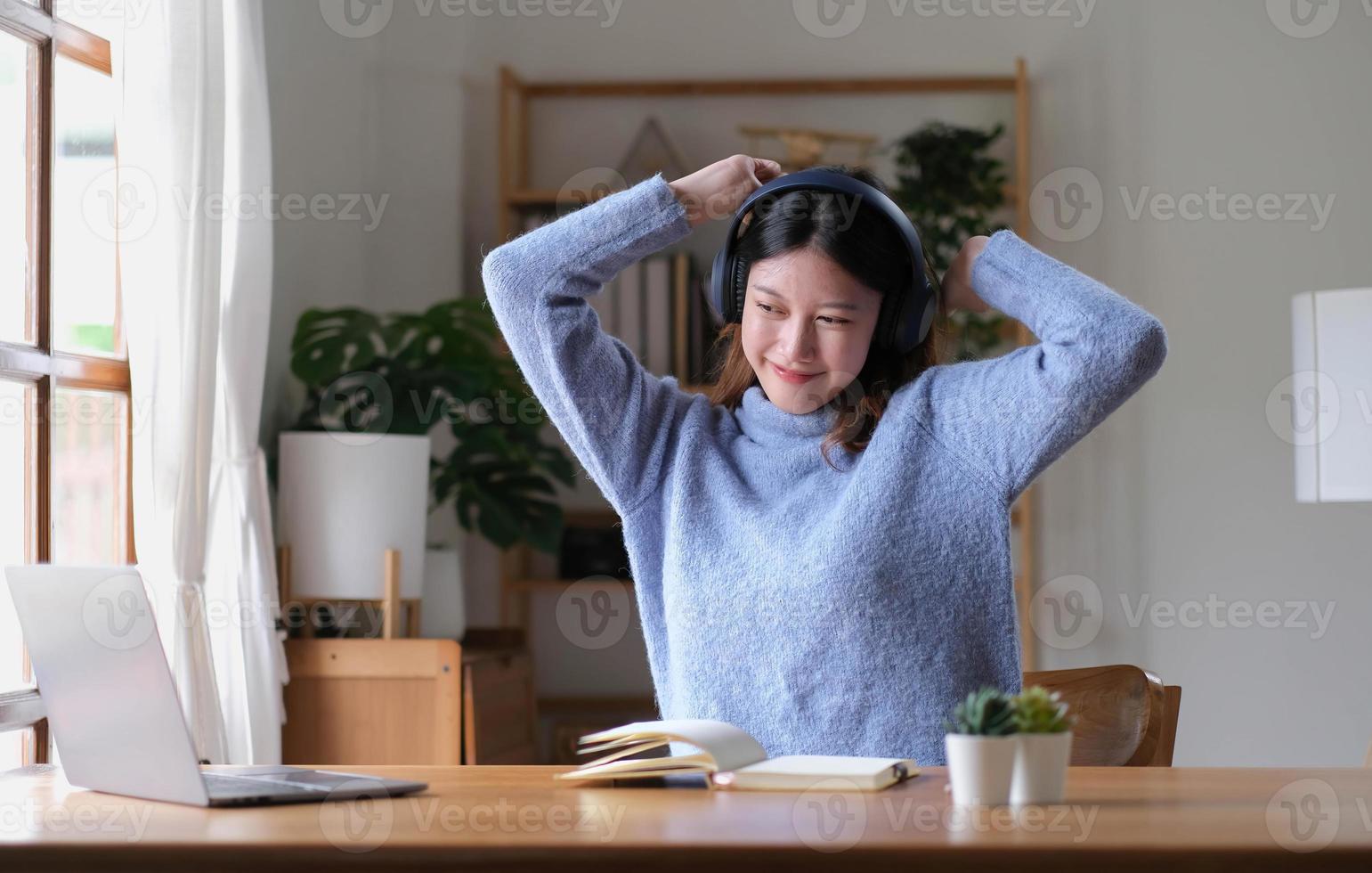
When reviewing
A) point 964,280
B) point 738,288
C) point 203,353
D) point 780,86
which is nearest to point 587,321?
point 738,288

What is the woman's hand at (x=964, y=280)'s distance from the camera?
1.46 metres

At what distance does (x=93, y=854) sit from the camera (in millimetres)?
858

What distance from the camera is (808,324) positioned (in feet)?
4.53

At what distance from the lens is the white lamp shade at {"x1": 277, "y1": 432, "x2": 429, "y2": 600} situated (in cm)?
256

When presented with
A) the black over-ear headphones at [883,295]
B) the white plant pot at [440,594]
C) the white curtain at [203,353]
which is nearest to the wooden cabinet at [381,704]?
the white curtain at [203,353]

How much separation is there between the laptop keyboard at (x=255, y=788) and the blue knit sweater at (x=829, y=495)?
43cm

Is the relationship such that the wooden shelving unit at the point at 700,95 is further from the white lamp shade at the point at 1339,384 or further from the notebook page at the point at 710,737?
the notebook page at the point at 710,737

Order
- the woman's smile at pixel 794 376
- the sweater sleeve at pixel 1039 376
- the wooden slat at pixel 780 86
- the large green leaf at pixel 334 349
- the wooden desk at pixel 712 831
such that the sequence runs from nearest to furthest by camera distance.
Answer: the wooden desk at pixel 712 831 → the sweater sleeve at pixel 1039 376 → the woman's smile at pixel 794 376 → the large green leaf at pixel 334 349 → the wooden slat at pixel 780 86

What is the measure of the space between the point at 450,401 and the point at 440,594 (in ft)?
1.36

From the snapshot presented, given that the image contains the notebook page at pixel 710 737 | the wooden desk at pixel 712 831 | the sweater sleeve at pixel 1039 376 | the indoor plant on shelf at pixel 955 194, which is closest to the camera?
the wooden desk at pixel 712 831

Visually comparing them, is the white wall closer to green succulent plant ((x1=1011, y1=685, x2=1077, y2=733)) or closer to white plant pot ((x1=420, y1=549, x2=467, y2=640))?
white plant pot ((x1=420, y1=549, x2=467, y2=640))

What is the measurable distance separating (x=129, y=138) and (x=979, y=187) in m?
2.11

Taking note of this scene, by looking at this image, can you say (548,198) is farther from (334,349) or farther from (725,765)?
(725,765)

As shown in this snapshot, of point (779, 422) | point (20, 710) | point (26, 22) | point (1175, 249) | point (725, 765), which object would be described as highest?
point (26, 22)
